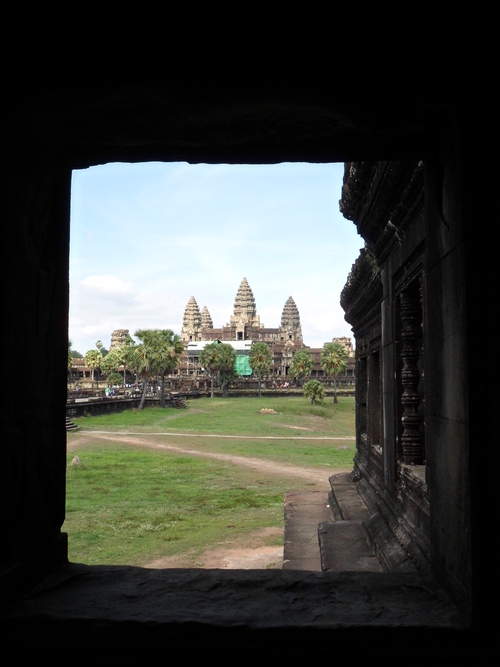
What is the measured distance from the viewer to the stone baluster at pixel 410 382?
17.2ft

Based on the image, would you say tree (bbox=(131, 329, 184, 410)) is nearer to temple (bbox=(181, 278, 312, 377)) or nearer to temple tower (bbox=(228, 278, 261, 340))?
temple (bbox=(181, 278, 312, 377))

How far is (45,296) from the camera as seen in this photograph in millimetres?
3189

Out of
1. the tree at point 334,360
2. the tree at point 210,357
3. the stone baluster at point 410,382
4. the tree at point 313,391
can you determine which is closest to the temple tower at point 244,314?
the tree at point 210,357

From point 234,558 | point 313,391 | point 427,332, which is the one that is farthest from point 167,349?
point 427,332

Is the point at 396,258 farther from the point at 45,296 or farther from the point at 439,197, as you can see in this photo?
the point at 45,296

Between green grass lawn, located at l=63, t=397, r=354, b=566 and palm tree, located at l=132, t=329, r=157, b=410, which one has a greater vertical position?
palm tree, located at l=132, t=329, r=157, b=410

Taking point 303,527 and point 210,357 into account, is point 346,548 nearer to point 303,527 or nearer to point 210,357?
point 303,527

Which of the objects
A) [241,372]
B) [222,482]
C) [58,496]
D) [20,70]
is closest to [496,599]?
[58,496]

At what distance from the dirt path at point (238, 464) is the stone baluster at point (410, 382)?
1955 mm

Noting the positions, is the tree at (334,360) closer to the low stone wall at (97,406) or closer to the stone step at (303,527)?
the low stone wall at (97,406)

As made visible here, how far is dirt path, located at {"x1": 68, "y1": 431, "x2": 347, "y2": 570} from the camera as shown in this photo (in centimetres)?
938

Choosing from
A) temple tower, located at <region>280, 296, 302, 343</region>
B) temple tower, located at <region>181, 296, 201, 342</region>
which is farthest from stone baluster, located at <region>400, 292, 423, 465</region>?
temple tower, located at <region>181, 296, 201, 342</region>

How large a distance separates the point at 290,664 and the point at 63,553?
1.61m

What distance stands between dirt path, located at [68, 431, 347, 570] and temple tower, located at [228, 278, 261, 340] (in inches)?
3475
